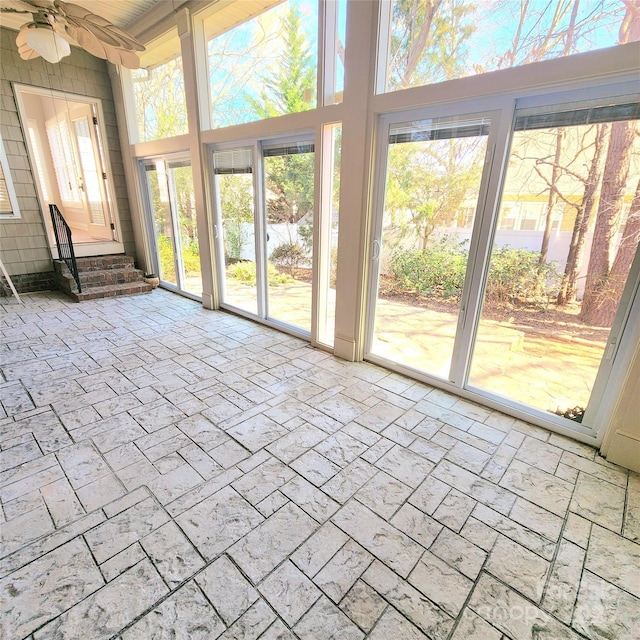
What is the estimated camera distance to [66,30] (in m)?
2.59

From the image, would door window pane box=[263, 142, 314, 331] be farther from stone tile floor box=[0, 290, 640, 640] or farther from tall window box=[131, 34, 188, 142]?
tall window box=[131, 34, 188, 142]

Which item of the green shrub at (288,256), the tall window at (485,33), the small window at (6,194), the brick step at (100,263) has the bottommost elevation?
the brick step at (100,263)

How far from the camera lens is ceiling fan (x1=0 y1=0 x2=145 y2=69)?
223cm

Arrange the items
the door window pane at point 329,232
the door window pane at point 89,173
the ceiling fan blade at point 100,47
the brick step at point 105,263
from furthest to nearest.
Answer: the door window pane at point 89,173, the brick step at point 105,263, the door window pane at point 329,232, the ceiling fan blade at point 100,47

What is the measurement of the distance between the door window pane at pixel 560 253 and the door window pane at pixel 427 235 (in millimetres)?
248

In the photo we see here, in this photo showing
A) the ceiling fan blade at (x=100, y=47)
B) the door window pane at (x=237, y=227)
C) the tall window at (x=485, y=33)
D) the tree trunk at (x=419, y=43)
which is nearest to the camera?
the tall window at (x=485, y=33)

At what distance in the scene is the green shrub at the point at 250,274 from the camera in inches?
157

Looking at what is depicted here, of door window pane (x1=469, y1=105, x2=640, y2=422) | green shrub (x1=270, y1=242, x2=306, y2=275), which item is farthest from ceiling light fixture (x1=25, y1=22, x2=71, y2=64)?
door window pane (x1=469, y1=105, x2=640, y2=422)

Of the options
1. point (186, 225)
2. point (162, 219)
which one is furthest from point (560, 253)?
point (162, 219)

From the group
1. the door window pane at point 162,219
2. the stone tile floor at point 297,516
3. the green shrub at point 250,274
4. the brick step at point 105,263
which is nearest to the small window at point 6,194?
the brick step at point 105,263

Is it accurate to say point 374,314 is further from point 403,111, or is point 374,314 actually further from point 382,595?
point 382,595

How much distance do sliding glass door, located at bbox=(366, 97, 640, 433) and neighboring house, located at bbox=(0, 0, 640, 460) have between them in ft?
0.08

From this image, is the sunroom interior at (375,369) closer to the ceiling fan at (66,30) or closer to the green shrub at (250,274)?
the green shrub at (250,274)

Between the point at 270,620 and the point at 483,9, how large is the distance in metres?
3.39
